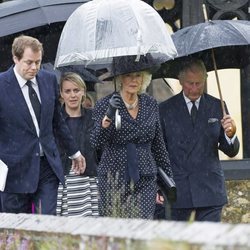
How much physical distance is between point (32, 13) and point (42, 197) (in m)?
1.96

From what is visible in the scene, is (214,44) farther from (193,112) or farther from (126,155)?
(126,155)

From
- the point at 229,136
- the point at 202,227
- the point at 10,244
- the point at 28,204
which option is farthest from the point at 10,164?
the point at 202,227

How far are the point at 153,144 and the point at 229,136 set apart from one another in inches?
24.0

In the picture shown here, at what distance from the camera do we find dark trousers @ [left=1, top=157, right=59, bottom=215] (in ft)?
24.9

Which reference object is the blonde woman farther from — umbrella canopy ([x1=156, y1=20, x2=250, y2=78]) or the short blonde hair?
umbrella canopy ([x1=156, y1=20, x2=250, y2=78])

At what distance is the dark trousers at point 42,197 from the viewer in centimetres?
760

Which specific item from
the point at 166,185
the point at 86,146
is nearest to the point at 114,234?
the point at 166,185

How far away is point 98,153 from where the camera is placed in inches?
303

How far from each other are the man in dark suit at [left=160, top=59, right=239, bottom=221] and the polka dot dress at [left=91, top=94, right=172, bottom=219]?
58 cm

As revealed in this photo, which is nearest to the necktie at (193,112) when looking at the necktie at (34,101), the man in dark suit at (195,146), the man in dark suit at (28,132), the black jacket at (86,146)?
the man in dark suit at (195,146)

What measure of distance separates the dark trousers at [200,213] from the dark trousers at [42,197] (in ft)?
3.29

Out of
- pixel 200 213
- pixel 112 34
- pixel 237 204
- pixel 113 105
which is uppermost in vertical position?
pixel 112 34

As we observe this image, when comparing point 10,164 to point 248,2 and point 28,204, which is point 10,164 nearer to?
point 28,204

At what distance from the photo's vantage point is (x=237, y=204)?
11.3 m
